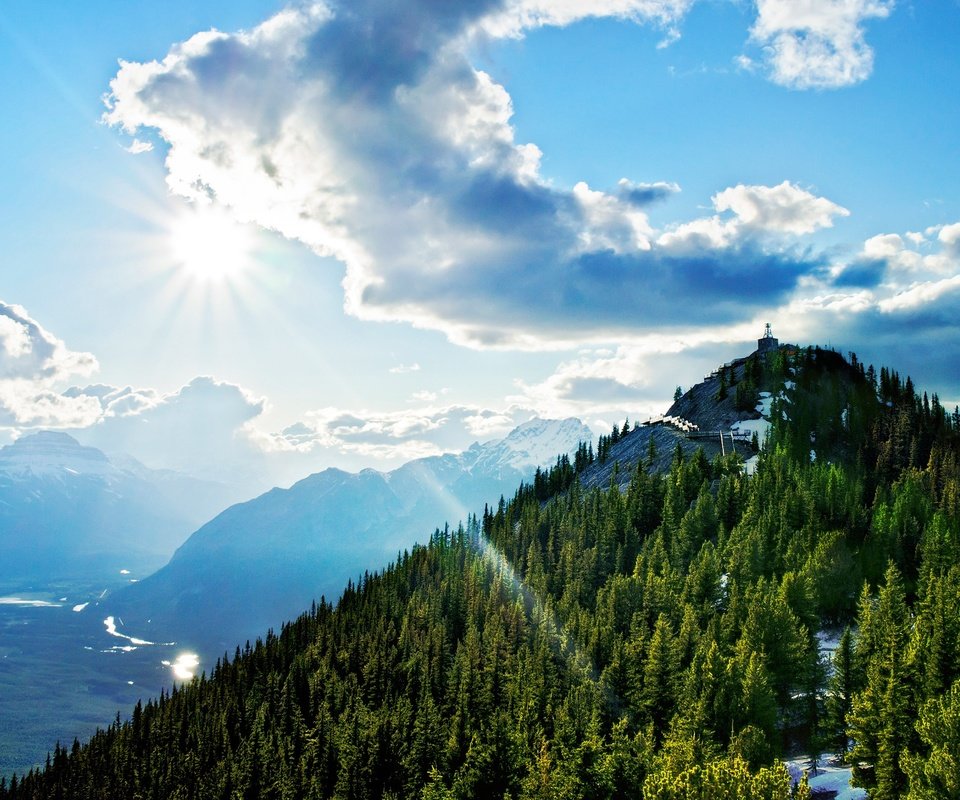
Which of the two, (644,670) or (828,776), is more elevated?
(644,670)

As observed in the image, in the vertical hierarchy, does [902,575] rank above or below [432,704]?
above

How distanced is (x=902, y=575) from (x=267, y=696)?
128591 millimetres

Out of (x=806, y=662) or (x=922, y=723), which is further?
(x=806, y=662)

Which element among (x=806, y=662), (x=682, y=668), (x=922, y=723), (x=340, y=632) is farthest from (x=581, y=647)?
(x=340, y=632)

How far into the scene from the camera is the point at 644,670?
110m

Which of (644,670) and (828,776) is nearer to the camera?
(828,776)

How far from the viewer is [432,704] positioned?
412 ft

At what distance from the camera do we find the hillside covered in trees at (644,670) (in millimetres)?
82625

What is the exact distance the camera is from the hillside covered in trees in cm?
8262

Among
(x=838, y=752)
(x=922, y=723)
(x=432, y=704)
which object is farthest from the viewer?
(x=432, y=704)

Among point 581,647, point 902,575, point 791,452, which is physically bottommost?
point 581,647

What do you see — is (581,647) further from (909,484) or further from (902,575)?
(909,484)

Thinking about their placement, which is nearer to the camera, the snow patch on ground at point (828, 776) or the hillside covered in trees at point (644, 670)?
the snow patch on ground at point (828, 776)

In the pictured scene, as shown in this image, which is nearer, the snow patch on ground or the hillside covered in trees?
the snow patch on ground
